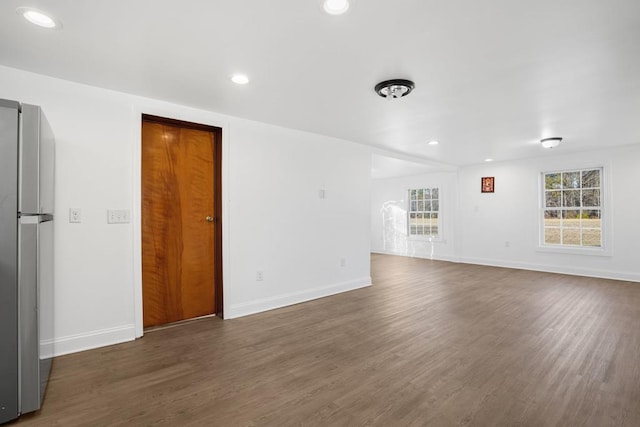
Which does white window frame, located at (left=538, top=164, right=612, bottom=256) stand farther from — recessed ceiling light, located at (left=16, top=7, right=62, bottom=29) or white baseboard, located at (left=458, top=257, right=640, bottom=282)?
recessed ceiling light, located at (left=16, top=7, right=62, bottom=29)

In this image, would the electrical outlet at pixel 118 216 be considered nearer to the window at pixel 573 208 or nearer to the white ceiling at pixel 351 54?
the white ceiling at pixel 351 54

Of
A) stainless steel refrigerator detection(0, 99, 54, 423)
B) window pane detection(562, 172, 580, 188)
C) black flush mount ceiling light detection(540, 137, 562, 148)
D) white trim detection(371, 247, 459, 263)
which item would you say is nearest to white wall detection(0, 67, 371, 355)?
stainless steel refrigerator detection(0, 99, 54, 423)

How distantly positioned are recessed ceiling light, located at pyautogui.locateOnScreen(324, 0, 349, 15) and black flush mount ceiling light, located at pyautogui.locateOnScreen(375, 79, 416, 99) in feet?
3.34

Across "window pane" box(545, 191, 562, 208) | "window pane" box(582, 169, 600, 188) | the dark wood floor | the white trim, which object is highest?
"window pane" box(582, 169, 600, 188)

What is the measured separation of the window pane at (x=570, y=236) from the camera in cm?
595

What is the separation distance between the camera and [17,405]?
5.67 ft

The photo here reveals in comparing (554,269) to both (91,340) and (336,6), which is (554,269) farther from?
(91,340)

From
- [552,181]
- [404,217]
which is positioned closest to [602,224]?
[552,181]

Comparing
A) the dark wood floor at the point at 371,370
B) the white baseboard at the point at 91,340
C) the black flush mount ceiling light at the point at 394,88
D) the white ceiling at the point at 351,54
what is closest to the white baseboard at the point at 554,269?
the dark wood floor at the point at 371,370

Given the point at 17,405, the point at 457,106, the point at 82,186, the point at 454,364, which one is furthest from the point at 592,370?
the point at 82,186

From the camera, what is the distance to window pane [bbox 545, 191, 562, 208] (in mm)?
6172

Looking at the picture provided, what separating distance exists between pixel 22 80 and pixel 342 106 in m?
2.72

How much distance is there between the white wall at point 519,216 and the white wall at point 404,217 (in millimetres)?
→ 26

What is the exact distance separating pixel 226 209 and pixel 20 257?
1855 mm
